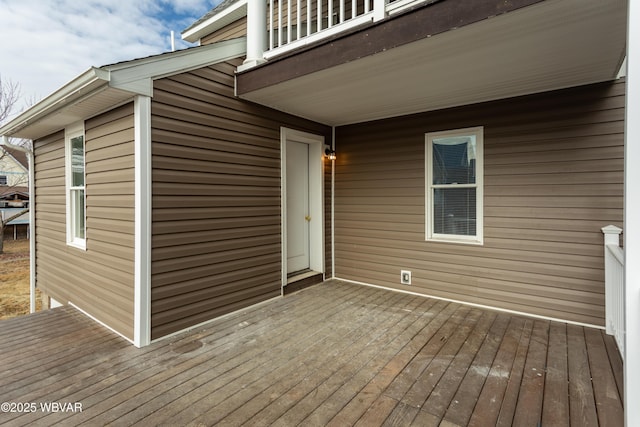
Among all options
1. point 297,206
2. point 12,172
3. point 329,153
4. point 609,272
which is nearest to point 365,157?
point 329,153

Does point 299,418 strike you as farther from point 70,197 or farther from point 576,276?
point 70,197

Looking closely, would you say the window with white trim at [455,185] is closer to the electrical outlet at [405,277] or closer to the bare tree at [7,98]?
the electrical outlet at [405,277]

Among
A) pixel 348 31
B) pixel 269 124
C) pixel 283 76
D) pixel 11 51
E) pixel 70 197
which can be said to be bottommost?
pixel 70 197

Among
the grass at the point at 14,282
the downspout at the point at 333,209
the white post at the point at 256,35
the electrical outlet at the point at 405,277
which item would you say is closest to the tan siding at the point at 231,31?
the white post at the point at 256,35

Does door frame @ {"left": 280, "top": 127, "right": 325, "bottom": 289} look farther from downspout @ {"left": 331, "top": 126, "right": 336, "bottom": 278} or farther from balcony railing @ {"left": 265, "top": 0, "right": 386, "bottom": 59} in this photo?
balcony railing @ {"left": 265, "top": 0, "right": 386, "bottom": 59}

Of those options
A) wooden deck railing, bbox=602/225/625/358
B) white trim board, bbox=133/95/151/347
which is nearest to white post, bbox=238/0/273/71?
white trim board, bbox=133/95/151/347

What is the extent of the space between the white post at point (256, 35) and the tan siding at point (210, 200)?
0.78 feet

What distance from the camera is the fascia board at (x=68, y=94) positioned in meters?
2.46

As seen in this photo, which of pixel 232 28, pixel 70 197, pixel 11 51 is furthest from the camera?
pixel 11 51

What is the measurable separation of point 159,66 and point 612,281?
476cm

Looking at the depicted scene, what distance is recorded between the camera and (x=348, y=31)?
266 cm

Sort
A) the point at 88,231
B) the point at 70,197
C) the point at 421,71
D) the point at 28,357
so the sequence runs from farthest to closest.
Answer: the point at 70,197, the point at 88,231, the point at 421,71, the point at 28,357

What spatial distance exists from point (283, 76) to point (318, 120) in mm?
1616

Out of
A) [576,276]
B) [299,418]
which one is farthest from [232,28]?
[576,276]
